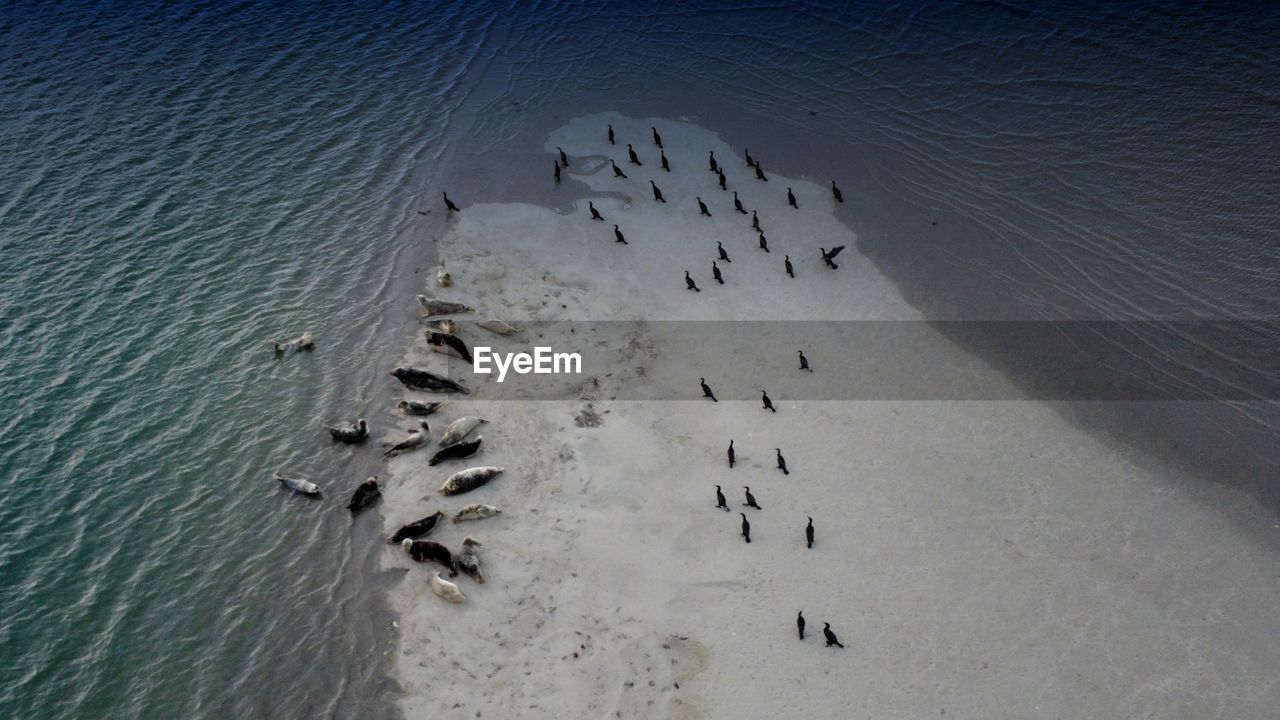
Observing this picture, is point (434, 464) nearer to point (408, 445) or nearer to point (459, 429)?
point (408, 445)

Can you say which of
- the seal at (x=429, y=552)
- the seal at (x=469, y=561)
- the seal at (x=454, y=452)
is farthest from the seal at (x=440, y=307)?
the seal at (x=469, y=561)

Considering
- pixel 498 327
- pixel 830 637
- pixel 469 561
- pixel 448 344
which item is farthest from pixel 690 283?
pixel 830 637

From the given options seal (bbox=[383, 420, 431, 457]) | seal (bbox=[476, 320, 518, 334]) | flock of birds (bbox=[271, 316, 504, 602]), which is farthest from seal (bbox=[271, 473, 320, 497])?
seal (bbox=[476, 320, 518, 334])

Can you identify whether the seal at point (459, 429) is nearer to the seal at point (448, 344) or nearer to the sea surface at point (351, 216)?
the sea surface at point (351, 216)

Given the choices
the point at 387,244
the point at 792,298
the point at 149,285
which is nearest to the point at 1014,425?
the point at 792,298

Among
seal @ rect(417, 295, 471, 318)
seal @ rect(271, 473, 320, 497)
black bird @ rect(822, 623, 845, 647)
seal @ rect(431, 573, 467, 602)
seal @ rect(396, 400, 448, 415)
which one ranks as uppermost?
seal @ rect(417, 295, 471, 318)

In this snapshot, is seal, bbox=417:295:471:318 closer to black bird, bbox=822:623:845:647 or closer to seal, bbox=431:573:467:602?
seal, bbox=431:573:467:602
